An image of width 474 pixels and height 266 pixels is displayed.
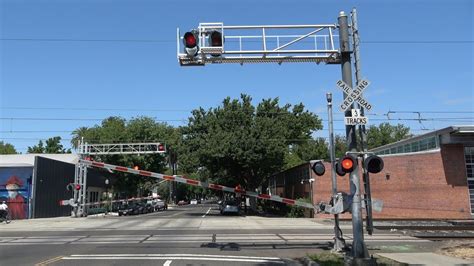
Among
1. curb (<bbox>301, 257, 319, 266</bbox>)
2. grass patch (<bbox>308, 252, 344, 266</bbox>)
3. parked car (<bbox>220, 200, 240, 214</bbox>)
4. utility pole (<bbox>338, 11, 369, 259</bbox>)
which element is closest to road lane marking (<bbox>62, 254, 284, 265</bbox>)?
curb (<bbox>301, 257, 319, 266</bbox>)

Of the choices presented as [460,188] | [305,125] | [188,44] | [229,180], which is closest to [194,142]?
[229,180]

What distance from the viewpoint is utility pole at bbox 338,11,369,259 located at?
477 inches

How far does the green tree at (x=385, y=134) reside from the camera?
92.9 metres

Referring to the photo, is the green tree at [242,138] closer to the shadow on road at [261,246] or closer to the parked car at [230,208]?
the parked car at [230,208]

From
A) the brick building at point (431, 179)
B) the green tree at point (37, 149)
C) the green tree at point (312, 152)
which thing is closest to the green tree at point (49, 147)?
the green tree at point (37, 149)

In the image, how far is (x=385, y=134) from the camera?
3671 inches

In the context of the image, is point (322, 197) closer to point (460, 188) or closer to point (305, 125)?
point (460, 188)

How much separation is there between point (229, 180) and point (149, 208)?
11082mm

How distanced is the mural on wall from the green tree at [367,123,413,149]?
219ft

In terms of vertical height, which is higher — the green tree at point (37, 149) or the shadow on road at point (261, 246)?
the green tree at point (37, 149)

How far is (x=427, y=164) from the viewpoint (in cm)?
3528

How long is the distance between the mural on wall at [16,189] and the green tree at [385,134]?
219 ft

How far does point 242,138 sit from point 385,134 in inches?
2252

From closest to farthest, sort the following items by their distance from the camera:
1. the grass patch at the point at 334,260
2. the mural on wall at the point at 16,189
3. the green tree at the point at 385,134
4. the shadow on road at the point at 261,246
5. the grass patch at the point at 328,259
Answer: the grass patch at the point at 334,260
the grass patch at the point at 328,259
the shadow on road at the point at 261,246
the mural on wall at the point at 16,189
the green tree at the point at 385,134
